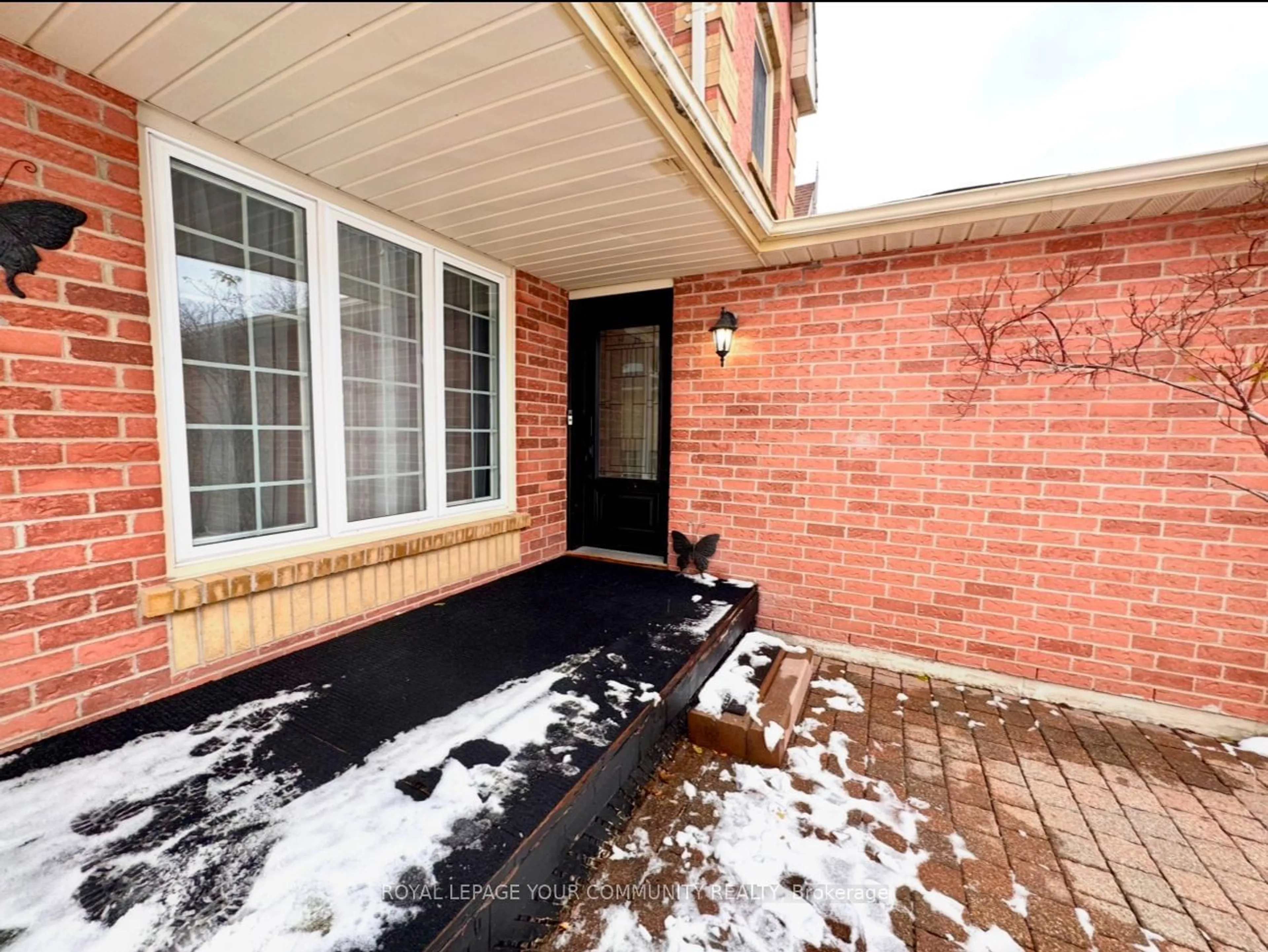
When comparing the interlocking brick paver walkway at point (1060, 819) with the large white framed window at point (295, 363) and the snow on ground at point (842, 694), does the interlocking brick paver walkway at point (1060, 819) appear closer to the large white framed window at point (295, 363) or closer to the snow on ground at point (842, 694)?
the snow on ground at point (842, 694)

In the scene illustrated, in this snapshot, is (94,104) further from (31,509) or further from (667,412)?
(667,412)

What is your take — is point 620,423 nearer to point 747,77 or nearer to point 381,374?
point 381,374

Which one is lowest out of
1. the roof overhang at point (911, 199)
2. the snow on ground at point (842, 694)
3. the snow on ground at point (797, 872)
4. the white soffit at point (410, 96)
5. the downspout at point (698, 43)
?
the snow on ground at point (842, 694)

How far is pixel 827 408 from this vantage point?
3158mm

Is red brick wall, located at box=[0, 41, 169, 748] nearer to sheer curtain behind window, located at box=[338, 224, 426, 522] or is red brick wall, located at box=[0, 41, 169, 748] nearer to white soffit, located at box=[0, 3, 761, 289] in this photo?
white soffit, located at box=[0, 3, 761, 289]

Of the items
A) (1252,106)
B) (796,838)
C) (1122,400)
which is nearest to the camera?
(1252,106)

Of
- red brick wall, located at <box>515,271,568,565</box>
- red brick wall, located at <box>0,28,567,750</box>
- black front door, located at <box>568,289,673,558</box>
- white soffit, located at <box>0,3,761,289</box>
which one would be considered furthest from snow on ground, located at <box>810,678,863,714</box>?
red brick wall, located at <box>0,28,567,750</box>

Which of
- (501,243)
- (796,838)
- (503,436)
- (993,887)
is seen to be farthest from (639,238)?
(993,887)

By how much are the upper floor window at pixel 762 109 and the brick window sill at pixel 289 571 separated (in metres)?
4.01

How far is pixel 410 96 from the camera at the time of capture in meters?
1.59

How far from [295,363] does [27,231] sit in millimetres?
829

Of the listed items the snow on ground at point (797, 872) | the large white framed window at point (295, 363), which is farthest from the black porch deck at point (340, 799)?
the large white framed window at point (295, 363)

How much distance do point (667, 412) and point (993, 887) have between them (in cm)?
297

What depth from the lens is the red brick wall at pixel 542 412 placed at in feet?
11.4
